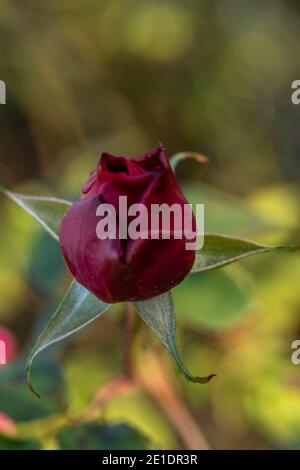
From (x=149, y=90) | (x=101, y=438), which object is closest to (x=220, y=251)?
(x=101, y=438)

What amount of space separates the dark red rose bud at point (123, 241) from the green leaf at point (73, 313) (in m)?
0.03

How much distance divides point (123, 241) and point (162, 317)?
81 millimetres

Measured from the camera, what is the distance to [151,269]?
1.87 ft

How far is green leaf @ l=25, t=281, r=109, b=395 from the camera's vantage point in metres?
0.60

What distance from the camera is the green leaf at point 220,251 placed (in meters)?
0.62

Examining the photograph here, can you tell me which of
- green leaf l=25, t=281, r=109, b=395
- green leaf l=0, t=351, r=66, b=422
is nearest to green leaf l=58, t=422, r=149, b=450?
green leaf l=0, t=351, r=66, b=422

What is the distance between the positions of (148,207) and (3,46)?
58.8 inches

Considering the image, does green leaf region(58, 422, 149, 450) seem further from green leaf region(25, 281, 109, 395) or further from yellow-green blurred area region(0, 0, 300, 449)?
yellow-green blurred area region(0, 0, 300, 449)

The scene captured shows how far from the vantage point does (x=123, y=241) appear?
0.56m

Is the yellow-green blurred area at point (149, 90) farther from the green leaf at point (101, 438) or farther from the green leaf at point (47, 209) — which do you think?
the green leaf at point (47, 209)

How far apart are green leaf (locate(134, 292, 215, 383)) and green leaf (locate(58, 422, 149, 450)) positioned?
222 mm

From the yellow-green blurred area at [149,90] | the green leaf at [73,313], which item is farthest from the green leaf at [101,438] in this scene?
the yellow-green blurred area at [149,90]
